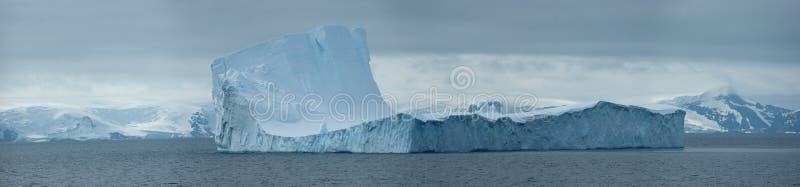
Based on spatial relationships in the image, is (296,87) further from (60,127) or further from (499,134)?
(60,127)

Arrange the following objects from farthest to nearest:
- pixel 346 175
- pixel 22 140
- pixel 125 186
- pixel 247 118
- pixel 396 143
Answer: pixel 22 140, pixel 247 118, pixel 396 143, pixel 346 175, pixel 125 186

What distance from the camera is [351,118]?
56.2 m

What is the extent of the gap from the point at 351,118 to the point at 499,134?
1006cm

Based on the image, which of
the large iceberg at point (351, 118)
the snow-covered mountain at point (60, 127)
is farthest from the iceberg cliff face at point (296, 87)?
the snow-covered mountain at point (60, 127)

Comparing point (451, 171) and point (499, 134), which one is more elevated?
point (499, 134)

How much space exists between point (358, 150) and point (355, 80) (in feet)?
40.1

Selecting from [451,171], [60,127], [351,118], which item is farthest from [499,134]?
[60,127]

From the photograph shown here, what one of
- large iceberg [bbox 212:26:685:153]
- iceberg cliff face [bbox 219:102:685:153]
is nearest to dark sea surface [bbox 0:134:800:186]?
iceberg cliff face [bbox 219:102:685:153]

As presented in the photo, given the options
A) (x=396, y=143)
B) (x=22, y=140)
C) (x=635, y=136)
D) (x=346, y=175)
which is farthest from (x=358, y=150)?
(x=22, y=140)

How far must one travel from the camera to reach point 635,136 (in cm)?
5341

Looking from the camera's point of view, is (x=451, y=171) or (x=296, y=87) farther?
(x=296, y=87)

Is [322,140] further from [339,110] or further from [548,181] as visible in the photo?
[548,181]

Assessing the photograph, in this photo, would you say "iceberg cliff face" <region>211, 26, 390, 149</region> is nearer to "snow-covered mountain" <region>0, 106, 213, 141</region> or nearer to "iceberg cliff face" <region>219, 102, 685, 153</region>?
"iceberg cliff face" <region>219, 102, 685, 153</region>

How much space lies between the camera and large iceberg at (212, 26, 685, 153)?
4681cm
